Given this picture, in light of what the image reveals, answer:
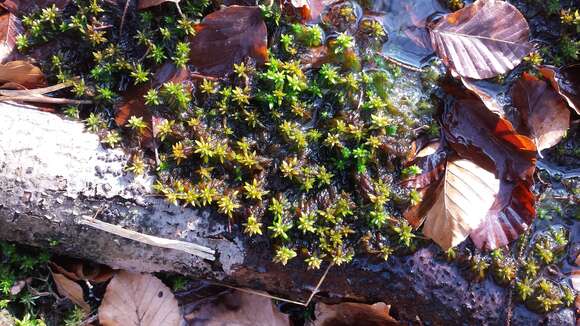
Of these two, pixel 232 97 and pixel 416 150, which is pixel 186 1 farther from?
pixel 416 150

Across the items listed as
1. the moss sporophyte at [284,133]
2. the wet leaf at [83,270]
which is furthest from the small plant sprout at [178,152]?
the wet leaf at [83,270]

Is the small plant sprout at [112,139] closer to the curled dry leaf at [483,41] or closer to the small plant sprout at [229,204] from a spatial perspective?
the small plant sprout at [229,204]

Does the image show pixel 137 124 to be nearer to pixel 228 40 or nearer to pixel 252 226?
pixel 228 40

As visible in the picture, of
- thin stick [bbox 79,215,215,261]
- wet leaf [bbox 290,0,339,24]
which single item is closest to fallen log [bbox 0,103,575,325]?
thin stick [bbox 79,215,215,261]

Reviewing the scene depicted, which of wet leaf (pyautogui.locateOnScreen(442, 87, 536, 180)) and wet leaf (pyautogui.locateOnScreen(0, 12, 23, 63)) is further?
wet leaf (pyautogui.locateOnScreen(0, 12, 23, 63))

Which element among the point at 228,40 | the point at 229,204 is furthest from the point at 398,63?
the point at 229,204

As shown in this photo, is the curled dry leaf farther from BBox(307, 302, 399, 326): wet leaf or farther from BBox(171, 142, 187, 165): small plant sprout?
BBox(171, 142, 187, 165): small plant sprout
